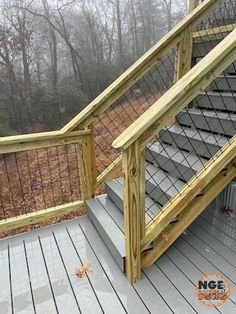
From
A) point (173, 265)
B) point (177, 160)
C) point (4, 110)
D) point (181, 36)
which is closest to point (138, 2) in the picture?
point (4, 110)

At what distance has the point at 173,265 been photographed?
2188 millimetres

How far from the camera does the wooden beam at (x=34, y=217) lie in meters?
2.62

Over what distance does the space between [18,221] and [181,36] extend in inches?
96.3

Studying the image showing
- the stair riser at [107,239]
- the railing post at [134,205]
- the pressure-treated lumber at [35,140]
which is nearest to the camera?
the railing post at [134,205]

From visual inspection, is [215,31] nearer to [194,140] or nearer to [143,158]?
[194,140]

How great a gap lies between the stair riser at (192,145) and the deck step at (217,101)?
0.50 meters

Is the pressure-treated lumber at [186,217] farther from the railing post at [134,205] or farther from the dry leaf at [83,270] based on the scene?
the dry leaf at [83,270]

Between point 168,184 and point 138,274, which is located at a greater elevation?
point 168,184

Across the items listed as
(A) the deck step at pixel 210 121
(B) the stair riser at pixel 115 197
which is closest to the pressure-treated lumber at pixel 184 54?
(A) the deck step at pixel 210 121

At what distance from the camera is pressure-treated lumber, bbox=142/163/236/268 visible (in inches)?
Result: 85.0

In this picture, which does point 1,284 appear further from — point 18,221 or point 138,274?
point 138,274

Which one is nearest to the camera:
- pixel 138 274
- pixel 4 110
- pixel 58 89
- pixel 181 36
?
pixel 138 274

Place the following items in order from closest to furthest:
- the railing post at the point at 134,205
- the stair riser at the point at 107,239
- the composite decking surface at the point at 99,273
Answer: the railing post at the point at 134,205 → the composite decking surface at the point at 99,273 → the stair riser at the point at 107,239

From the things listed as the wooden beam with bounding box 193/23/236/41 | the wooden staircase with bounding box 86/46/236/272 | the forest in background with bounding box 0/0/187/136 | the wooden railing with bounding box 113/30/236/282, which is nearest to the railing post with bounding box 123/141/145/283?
the wooden railing with bounding box 113/30/236/282
